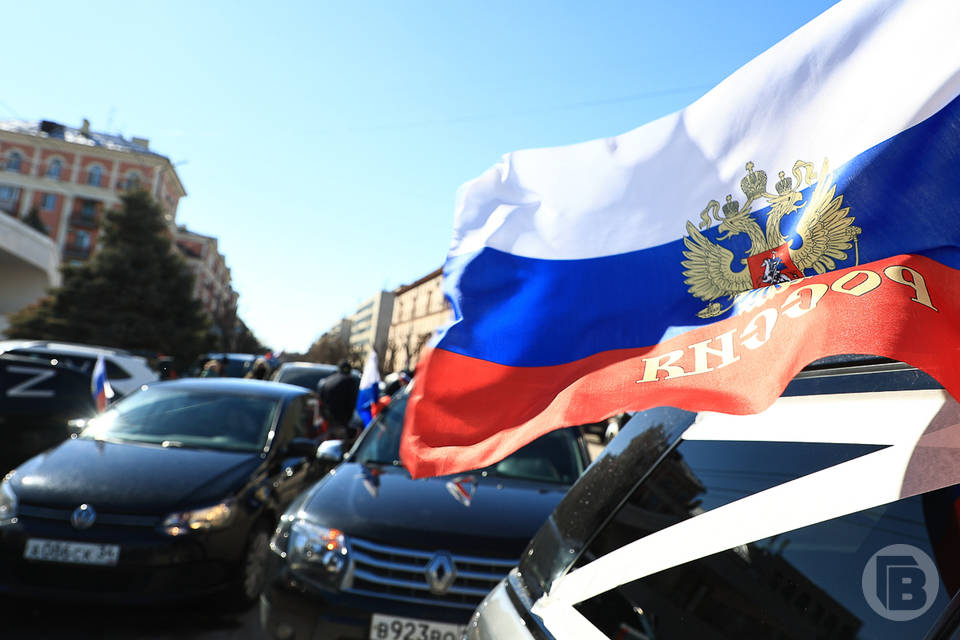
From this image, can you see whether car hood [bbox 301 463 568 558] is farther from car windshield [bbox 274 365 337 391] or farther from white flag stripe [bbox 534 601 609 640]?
car windshield [bbox 274 365 337 391]

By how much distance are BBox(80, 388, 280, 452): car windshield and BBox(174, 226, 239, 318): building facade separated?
8155cm

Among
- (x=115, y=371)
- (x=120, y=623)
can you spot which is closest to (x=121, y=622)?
(x=120, y=623)

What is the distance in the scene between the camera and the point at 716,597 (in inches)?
53.7

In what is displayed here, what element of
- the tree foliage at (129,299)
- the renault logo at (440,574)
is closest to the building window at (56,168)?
the tree foliage at (129,299)

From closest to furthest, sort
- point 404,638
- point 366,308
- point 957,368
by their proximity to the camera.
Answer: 1. point 957,368
2. point 404,638
3. point 366,308

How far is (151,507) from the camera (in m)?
4.62

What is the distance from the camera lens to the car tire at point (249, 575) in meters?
4.92

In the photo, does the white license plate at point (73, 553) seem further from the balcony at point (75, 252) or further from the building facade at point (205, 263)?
the building facade at point (205, 263)

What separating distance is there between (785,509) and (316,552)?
3069 millimetres

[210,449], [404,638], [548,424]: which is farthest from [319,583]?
[548,424]

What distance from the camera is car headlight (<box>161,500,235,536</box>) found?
180 inches

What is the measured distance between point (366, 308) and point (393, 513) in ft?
423

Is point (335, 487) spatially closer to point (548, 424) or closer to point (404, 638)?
point (404, 638)

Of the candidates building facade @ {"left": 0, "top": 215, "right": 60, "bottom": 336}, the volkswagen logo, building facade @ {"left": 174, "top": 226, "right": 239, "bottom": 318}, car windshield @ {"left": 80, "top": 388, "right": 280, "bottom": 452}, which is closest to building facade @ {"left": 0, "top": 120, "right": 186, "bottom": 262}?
building facade @ {"left": 174, "top": 226, "right": 239, "bottom": 318}
